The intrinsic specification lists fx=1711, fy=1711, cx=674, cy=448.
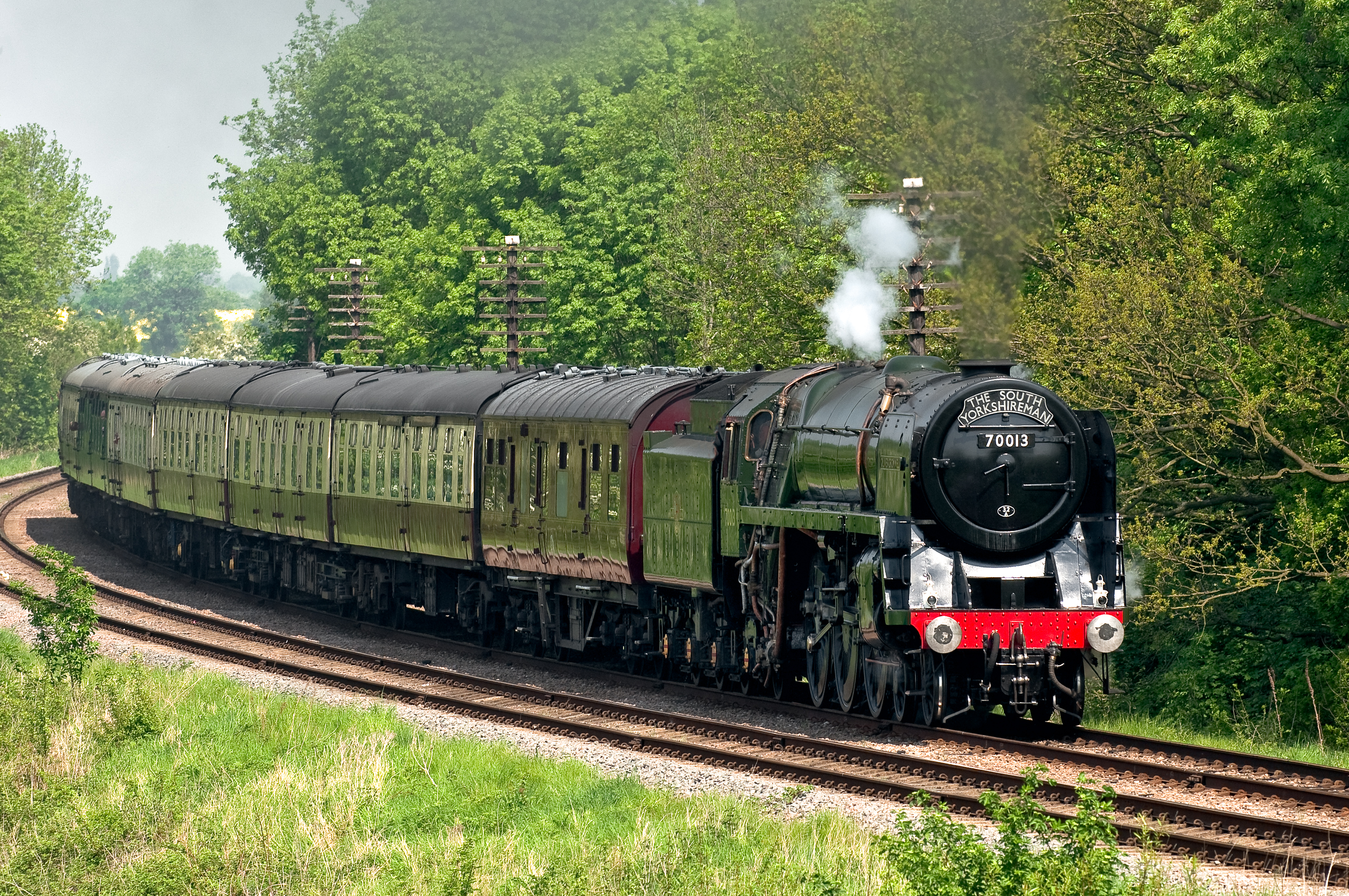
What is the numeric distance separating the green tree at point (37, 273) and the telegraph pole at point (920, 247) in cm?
6185

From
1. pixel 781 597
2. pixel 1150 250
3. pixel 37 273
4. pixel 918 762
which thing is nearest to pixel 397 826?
pixel 918 762

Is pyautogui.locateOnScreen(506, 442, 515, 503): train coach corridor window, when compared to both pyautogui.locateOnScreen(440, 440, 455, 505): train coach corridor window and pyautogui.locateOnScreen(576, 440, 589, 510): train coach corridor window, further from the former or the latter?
pyautogui.locateOnScreen(576, 440, 589, 510): train coach corridor window

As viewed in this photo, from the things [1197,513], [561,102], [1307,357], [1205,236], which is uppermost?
[561,102]

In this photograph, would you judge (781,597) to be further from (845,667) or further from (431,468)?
(431,468)

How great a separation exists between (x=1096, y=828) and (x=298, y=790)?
23.9 feet

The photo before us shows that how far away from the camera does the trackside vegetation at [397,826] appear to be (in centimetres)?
1070

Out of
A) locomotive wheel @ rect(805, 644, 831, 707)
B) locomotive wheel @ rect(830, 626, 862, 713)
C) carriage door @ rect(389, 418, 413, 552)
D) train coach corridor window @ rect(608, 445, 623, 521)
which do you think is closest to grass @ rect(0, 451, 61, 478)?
carriage door @ rect(389, 418, 413, 552)

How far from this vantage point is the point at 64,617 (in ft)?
71.1

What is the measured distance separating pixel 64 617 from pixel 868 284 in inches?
604

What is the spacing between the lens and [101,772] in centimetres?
1694

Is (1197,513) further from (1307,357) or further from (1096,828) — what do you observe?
(1096,828)

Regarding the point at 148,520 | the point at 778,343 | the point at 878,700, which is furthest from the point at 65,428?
the point at 878,700

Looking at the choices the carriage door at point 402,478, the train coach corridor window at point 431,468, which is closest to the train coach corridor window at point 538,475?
the train coach corridor window at point 431,468

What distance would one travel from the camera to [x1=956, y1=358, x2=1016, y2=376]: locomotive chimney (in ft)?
54.1
